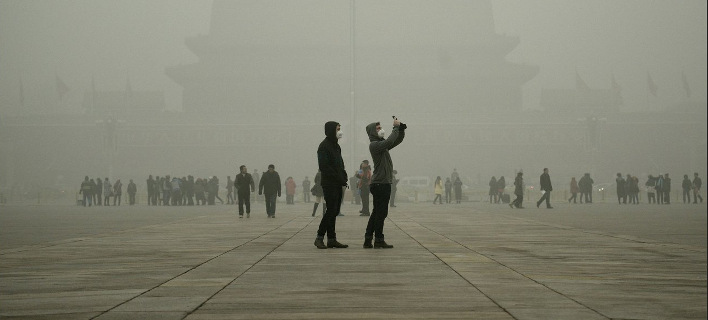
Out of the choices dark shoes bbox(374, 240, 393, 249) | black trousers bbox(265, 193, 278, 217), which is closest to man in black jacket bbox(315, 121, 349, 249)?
dark shoes bbox(374, 240, 393, 249)

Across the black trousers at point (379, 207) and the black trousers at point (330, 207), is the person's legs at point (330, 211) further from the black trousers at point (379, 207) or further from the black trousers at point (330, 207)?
the black trousers at point (379, 207)

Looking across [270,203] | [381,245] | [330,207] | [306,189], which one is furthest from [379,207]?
[306,189]

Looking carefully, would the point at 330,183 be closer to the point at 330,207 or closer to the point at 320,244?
the point at 330,207

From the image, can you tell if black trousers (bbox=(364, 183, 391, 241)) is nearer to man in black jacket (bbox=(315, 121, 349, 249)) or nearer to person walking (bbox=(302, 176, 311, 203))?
man in black jacket (bbox=(315, 121, 349, 249))

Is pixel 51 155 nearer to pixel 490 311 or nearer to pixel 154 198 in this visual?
pixel 154 198

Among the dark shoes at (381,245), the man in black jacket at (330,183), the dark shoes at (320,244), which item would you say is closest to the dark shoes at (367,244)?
the dark shoes at (381,245)

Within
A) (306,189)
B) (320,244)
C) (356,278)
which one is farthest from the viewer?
(306,189)

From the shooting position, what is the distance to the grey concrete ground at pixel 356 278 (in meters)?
5.76

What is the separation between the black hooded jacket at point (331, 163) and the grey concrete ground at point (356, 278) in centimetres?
78

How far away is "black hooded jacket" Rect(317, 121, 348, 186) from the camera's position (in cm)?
1108

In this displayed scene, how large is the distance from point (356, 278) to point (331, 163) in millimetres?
3622

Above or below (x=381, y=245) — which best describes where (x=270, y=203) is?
above

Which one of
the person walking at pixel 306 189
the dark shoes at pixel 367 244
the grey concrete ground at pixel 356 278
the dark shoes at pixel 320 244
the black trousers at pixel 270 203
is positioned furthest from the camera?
the person walking at pixel 306 189

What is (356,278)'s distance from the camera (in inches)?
301
